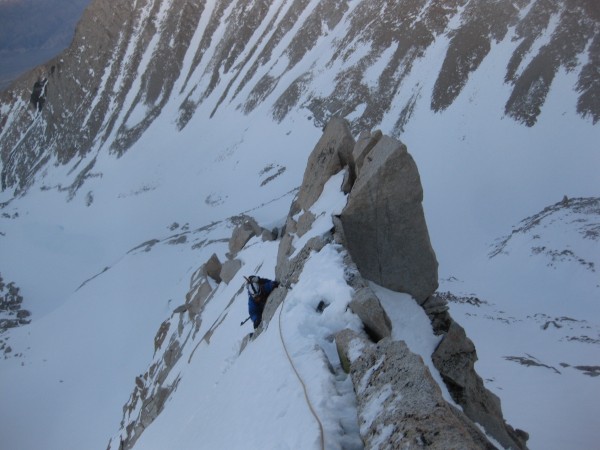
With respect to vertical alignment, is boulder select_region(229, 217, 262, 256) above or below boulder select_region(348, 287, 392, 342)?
above

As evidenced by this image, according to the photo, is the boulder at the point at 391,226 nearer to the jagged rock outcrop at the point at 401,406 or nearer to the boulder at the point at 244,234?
the jagged rock outcrop at the point at 401,406

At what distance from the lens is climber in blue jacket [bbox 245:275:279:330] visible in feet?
37.2

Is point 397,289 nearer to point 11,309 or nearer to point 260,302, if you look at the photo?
point 260,302

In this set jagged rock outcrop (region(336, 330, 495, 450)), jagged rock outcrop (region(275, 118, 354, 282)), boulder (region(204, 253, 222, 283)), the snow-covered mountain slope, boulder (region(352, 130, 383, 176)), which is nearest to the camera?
jagged rock outcrop (region(336, 330, 495, 450))

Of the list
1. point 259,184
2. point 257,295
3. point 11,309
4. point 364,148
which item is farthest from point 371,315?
point 11,309

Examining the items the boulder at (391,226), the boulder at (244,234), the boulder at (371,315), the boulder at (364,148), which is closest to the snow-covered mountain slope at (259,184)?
the boulder at (371,315)

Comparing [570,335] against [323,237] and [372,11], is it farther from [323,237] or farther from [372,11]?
[372,11]

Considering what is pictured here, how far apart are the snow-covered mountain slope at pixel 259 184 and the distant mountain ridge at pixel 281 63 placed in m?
0.32

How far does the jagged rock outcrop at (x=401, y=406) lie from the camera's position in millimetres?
4320

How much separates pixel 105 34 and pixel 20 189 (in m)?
38.4

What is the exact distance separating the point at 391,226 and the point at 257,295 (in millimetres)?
3634

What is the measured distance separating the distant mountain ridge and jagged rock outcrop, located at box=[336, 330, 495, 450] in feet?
134

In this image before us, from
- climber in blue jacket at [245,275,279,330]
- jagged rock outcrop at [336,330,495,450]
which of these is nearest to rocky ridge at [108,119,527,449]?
jagged rock outcrop at [336,330,495,450]

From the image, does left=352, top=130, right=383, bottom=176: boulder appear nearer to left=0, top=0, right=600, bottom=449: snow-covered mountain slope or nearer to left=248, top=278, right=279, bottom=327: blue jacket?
left=248, top=278, right=279, bottom=327: blue jacket
